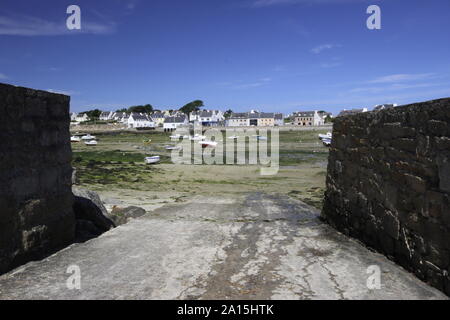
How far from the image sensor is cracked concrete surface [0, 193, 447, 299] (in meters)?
3.76

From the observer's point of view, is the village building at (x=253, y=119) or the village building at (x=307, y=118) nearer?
the village building at (x=253, y=119)

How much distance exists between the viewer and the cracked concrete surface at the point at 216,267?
3756 mm

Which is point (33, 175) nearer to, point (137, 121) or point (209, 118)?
point (137, 121)

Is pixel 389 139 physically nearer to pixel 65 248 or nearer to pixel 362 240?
pixel 362 240

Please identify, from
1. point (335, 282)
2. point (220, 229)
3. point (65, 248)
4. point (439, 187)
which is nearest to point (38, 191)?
point (65, 248)

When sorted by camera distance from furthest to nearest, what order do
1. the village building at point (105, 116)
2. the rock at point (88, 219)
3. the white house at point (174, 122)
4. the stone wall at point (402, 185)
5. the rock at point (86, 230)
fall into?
1. the village building at point (105, 116)
2. the white house at point (174, 122)
3. the rock at point (88, 219)
4. the rock at point (86, 230)
5. the stone wall at point (402, 185)

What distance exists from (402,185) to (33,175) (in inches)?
177

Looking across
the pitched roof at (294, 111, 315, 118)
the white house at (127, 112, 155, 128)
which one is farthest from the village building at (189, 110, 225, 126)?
the pitched roof at (294, 111, 315, 118)

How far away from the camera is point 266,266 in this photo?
14.9 ft

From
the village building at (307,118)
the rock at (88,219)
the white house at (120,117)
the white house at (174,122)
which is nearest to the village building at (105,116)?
the white house at (120,117)

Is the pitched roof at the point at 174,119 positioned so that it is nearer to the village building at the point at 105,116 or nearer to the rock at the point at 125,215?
the village building at the point at 105,116

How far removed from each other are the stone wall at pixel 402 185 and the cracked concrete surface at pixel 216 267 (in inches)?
9.6

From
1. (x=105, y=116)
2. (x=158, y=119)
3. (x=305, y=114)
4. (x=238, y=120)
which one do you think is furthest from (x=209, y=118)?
(x=105, y=116)

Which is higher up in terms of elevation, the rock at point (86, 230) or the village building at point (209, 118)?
the village building at point (209, 118)
